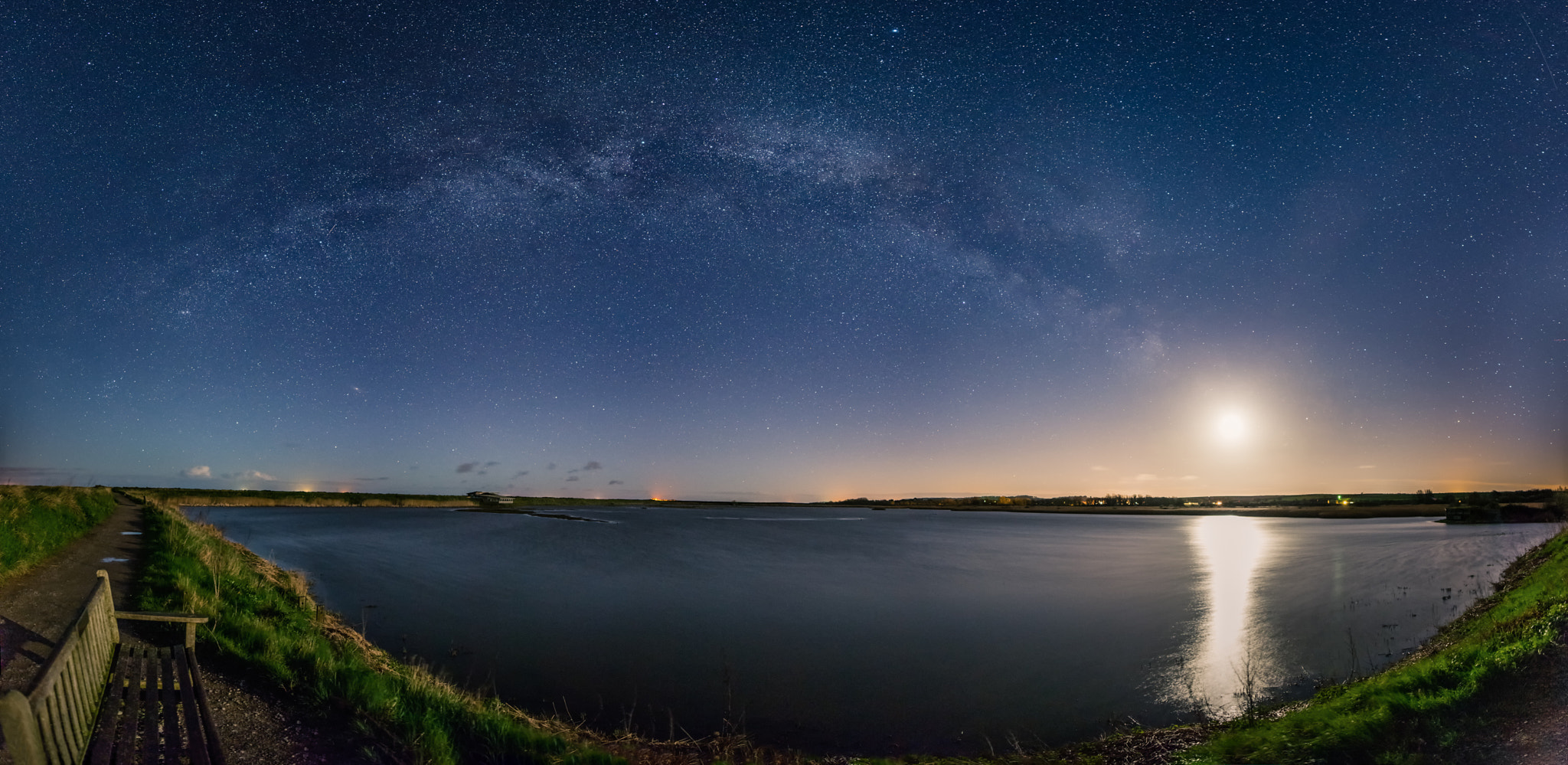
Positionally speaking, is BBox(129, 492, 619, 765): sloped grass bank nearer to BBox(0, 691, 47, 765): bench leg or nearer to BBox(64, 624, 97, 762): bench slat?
BBox(64, 624, 97, 762): bench slat

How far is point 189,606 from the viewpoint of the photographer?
39.0 feet

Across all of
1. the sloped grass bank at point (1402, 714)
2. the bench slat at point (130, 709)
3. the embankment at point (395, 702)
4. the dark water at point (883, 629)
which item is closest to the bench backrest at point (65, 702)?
the bench slat at point (130, 709)

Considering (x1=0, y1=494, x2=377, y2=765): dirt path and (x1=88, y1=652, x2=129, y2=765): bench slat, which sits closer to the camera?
(x1=88, y1=652, x2=129, y2=765): bench slat

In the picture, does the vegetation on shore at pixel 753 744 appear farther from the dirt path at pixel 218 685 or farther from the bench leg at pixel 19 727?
the bench leg at pixel 19 727

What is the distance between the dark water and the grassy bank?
7107 mm

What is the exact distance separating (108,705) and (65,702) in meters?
1.91

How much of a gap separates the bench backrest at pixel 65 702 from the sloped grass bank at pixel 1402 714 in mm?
11459

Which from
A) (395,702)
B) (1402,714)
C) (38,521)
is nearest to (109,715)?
(395,702)

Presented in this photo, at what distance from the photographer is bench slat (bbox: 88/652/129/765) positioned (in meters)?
6.25

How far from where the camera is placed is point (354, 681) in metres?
9.36

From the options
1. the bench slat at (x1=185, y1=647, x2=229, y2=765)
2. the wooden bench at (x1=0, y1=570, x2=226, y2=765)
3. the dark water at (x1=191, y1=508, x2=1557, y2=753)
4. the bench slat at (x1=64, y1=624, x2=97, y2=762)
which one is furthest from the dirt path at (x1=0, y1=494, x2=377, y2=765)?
the dark water at (x1=191, y1=508, x2=1557, y2=753)

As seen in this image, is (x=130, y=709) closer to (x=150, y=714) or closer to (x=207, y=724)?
(x=150, y=714)

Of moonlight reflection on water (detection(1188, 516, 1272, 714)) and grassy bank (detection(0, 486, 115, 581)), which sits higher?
grassy bank (detection(0, 486, 115, 581))

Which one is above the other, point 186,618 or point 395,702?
point 186,618
